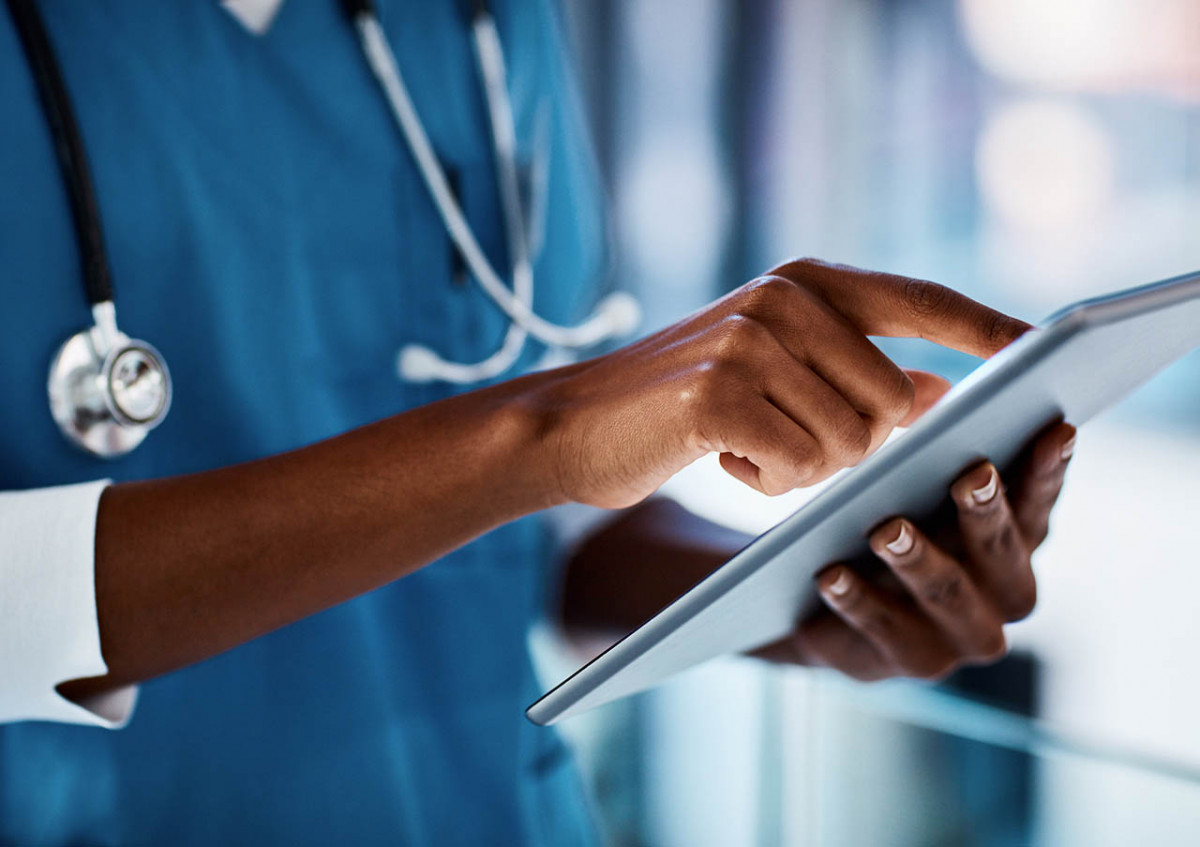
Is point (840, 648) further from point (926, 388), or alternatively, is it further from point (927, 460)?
point (927, 460)

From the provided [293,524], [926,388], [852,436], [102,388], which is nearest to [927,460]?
[852,436]

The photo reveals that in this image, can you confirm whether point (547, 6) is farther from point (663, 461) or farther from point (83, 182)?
point (663, 461)

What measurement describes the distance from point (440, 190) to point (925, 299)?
0.41 metres

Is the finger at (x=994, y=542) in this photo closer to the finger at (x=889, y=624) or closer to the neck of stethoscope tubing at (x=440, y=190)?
the finger at (x=889, y=624)

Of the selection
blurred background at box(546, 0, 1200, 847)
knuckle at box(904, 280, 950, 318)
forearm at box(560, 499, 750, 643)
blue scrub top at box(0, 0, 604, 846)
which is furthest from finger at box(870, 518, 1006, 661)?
blurred background at box(546, 0, 1200, 847)

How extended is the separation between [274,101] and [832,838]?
945mm

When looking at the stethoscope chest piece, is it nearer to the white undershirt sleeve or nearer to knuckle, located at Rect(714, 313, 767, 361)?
the white undershirt sleeve

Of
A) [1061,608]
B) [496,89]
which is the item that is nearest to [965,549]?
[496,89]

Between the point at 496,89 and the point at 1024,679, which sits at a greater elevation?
the point at 496,89

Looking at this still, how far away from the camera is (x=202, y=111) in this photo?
0.65 m

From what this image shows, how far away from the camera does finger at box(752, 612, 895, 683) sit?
659 millimetres

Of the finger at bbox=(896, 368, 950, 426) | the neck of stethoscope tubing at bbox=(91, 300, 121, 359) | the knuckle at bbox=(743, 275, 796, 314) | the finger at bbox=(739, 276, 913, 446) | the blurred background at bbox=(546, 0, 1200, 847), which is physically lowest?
the blurred background at bbox=(546, 0, 1200, 847)

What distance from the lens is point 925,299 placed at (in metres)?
0.45

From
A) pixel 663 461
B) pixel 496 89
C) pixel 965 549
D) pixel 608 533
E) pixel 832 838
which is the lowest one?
pixel 832 838
